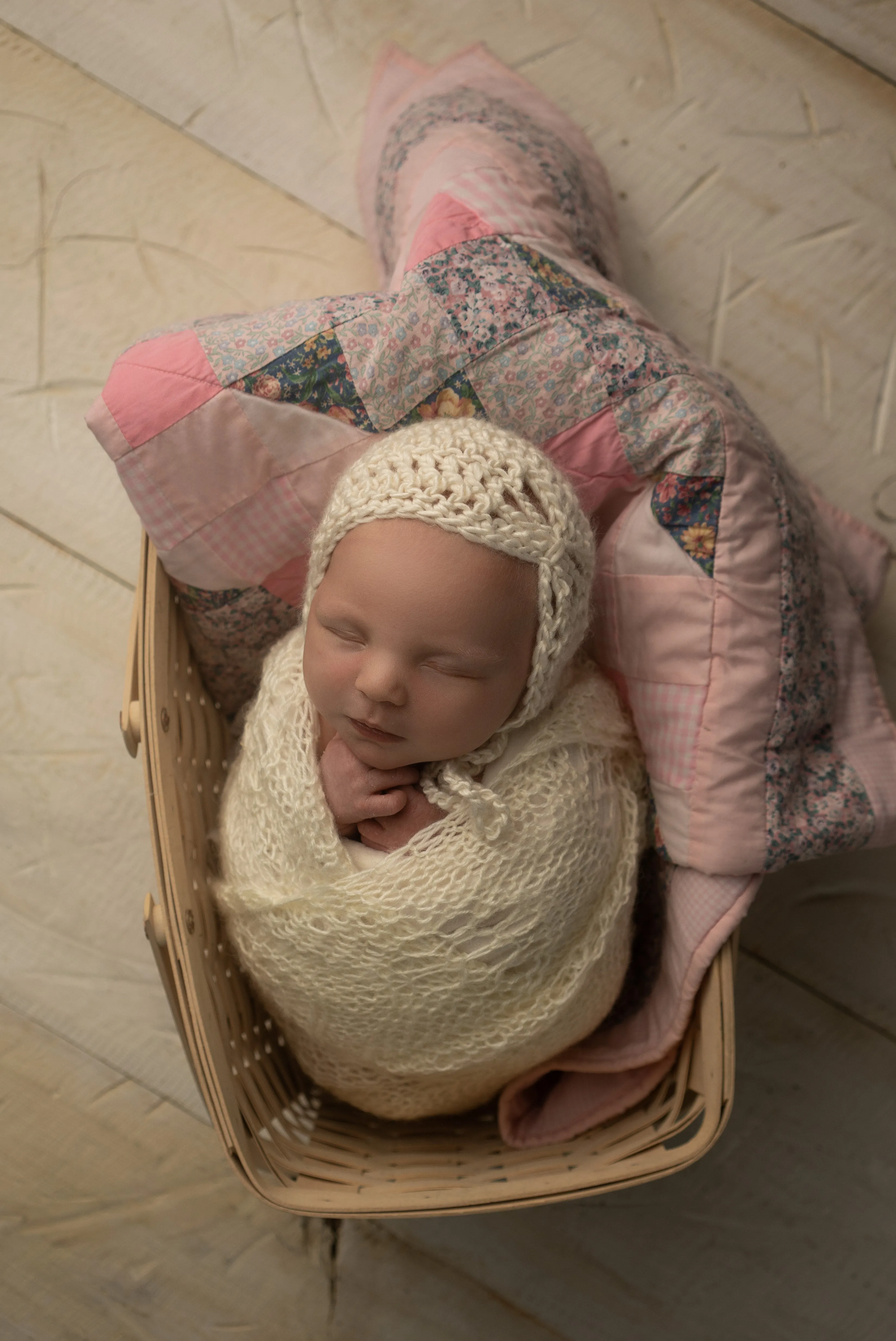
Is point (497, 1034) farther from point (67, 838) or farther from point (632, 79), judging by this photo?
point (632, 79)

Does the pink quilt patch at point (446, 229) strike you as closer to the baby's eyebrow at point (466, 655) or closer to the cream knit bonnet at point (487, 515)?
the cream knit bonnet at point (487, 515)

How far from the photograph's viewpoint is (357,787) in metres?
0.87

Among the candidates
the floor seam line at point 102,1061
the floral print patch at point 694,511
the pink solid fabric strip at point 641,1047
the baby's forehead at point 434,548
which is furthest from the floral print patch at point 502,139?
the floor seam line at point 102,1061

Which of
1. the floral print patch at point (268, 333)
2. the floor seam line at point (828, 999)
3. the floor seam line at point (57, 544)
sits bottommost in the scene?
the floor seam line at point (828, 999)

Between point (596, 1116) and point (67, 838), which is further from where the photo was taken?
point (67, 838)

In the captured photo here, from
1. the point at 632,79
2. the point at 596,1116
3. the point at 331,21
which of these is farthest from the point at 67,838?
the point at 632,79

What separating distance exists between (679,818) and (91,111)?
1.11 metres

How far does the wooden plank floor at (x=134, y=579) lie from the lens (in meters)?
1.14

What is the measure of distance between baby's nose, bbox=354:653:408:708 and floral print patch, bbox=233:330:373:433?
0.89 ft

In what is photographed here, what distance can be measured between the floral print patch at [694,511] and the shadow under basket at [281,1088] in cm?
38

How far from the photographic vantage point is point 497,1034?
905 mm

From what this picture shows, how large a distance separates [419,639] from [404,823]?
20cm

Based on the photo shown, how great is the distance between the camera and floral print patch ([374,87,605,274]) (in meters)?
1.07

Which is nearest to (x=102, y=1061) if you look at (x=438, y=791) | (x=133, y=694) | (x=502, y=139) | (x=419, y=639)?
(x=133, y=694)
